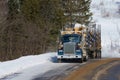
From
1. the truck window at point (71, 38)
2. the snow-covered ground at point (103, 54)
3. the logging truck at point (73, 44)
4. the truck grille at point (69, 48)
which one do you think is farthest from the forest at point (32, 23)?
the truck grille at point (69, 48)

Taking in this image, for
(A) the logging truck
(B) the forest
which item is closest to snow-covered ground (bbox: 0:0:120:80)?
(A) the logging truck

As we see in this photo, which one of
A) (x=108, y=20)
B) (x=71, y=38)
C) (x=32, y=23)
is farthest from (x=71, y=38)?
(x=108, y=20)

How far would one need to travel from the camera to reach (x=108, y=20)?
130 m

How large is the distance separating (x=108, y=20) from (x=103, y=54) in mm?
64794

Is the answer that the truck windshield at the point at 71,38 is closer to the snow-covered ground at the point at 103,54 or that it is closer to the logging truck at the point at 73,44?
the logging truck at the point at 73,44

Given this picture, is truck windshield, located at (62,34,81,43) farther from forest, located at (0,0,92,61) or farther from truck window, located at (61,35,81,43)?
forest, located at (0,0,92,61)

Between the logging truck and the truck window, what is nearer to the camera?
the logging truck

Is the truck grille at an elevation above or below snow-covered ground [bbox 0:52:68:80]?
above

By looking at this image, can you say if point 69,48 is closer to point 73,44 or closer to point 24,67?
point 73,44

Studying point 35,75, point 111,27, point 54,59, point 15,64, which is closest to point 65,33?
point 54,59

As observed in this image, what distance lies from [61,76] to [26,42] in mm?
20574

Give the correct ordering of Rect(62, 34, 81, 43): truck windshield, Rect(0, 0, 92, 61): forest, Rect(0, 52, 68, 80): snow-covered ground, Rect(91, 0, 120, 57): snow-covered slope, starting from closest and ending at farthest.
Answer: Rect(0, 52, 68, 80): snow-covered ground → Rect(62, 34, 81, 43): truck windshield → Rect(0, 0, 92, 61): forest → Rect(91, 0, 120, 57): snow-covered slope

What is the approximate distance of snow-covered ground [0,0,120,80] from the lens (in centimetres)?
2788

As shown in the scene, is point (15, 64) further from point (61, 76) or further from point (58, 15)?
point (58, 15)
